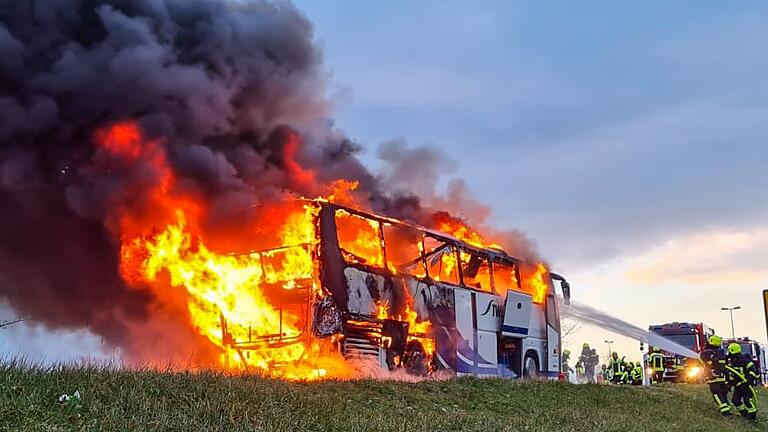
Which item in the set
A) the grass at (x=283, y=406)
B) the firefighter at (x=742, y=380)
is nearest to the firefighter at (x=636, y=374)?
the firefighter at (x=742, y=380)

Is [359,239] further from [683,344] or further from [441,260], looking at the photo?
[683,344]

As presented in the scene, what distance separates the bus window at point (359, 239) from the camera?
11.6m

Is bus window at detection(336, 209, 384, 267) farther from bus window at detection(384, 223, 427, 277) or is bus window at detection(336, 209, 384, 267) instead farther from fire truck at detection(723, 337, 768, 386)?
fire truck at detection(723, 337, 768, 386)

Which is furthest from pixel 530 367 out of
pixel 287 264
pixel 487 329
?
pixel 287 264

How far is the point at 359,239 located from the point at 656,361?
61.9 ft

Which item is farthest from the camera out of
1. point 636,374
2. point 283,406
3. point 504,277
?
point 636,374

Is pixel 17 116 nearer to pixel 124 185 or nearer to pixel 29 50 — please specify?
pixel 29 50

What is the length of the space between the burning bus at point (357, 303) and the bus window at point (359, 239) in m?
0.02

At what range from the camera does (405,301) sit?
12477 mm

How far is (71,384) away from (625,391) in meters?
10.4

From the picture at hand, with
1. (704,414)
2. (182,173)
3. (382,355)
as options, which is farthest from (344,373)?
(704,414)

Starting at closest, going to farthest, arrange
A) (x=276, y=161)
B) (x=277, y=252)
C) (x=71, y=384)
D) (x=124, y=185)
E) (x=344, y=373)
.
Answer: (x=71, y=384) → (x=344, y=373) → (x=277, y=252) → (x=124, y=185) → (x=276, y=161)

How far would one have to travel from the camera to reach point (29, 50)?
38.9 feet

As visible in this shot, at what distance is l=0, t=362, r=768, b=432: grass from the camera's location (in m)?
5.20
